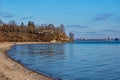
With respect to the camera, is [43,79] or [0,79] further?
[43,79]

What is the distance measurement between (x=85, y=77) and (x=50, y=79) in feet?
12.8

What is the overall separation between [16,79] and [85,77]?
8393mm

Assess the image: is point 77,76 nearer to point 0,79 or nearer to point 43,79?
point 43,79

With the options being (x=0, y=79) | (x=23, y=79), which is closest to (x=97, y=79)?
(x=23, y=79)

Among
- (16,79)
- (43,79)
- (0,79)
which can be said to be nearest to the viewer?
(0,79)

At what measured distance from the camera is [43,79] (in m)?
25.8

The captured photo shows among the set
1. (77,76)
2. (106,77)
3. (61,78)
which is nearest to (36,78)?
(61,78)

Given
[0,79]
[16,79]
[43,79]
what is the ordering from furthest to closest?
[43,79] → [16,79] → [0,79]

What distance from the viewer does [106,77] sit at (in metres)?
28.0

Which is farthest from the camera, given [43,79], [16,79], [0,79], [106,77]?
[106,77]

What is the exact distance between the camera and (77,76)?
28672 mm

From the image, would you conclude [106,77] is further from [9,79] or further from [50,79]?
[9,79]

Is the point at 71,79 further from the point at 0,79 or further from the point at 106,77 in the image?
the point at 0,79

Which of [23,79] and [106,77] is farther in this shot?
[106,77]
